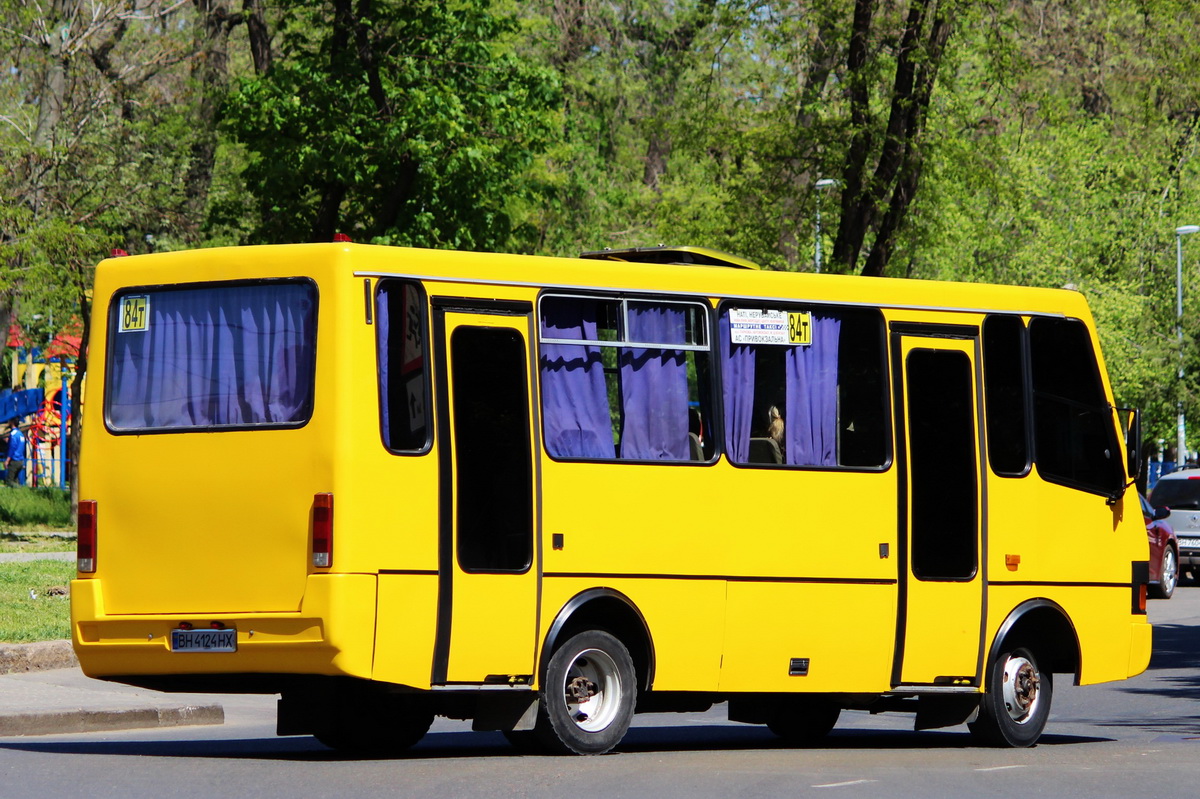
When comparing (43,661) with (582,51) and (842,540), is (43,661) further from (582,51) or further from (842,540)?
(582,51)

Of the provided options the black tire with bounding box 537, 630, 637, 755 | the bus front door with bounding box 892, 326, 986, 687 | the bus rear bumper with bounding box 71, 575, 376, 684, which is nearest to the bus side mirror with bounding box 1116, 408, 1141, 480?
the bus front door with bounding box 892, 326, 986, 687

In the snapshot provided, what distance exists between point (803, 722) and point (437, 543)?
409 cm

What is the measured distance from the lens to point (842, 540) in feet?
39.8

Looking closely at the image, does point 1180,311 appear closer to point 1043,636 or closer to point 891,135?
point 891,135

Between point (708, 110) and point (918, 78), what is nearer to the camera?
point (918, 78)

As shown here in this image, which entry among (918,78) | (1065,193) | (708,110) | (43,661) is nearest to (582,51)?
(708,110)

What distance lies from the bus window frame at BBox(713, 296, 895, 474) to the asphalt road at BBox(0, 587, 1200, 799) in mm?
1781

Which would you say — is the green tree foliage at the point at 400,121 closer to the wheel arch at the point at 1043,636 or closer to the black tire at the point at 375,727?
the wheel arch at the point at 1043,636

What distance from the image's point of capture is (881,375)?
12484 mm

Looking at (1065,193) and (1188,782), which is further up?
(1065,193)

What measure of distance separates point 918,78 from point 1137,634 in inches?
549

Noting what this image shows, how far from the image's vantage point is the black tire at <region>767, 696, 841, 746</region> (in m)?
13.3

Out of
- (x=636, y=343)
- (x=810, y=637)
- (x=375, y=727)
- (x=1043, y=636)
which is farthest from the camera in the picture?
(x=1043, y=636)

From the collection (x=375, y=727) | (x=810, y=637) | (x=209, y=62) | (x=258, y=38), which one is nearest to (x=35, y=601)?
(x=375, y=727)
